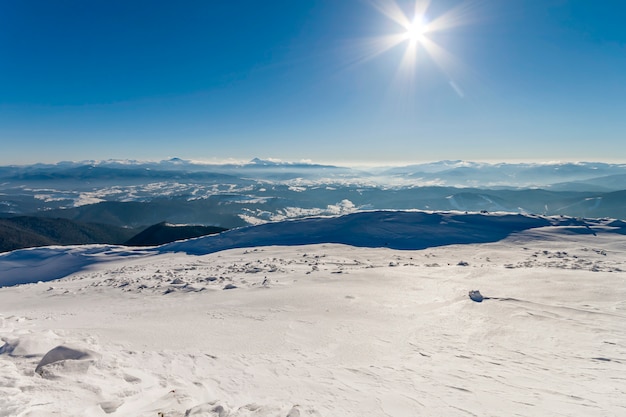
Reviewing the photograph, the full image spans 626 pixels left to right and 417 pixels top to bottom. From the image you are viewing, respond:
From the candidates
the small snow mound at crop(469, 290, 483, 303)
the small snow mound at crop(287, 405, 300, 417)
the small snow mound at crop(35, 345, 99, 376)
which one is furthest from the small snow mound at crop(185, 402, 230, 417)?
the small snow mound at crop(469, 290, 483, 303)

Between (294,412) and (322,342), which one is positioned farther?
(322,342)

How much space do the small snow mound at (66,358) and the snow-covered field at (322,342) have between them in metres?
0.03

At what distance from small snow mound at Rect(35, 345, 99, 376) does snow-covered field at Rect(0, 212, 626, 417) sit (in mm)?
26

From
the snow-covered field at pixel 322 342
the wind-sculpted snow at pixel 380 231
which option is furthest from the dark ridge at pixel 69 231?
the snow-covered field at pixel 322 342

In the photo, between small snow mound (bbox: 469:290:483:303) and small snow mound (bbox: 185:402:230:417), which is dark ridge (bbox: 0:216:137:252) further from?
small snow mound (bbox: 185:402:230:417)

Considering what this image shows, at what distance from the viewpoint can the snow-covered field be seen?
4.68 meters

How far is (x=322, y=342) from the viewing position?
7.31 meters

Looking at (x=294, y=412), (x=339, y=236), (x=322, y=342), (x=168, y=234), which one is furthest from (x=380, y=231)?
(x=168, y=234)

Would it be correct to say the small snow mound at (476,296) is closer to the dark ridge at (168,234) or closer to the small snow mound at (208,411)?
the small snow mound at (208,411)

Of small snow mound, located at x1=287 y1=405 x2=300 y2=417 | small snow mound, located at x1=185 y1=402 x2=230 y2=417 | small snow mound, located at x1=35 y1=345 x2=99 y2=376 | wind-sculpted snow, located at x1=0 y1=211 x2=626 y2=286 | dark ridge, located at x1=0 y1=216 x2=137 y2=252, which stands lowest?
dark ridge, located at x1=0 y1=216 x2=137 y2=252

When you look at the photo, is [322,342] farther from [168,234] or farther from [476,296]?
[168,234]

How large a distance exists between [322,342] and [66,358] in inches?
179

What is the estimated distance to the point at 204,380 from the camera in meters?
5.34

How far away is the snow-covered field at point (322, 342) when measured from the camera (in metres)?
4.68
